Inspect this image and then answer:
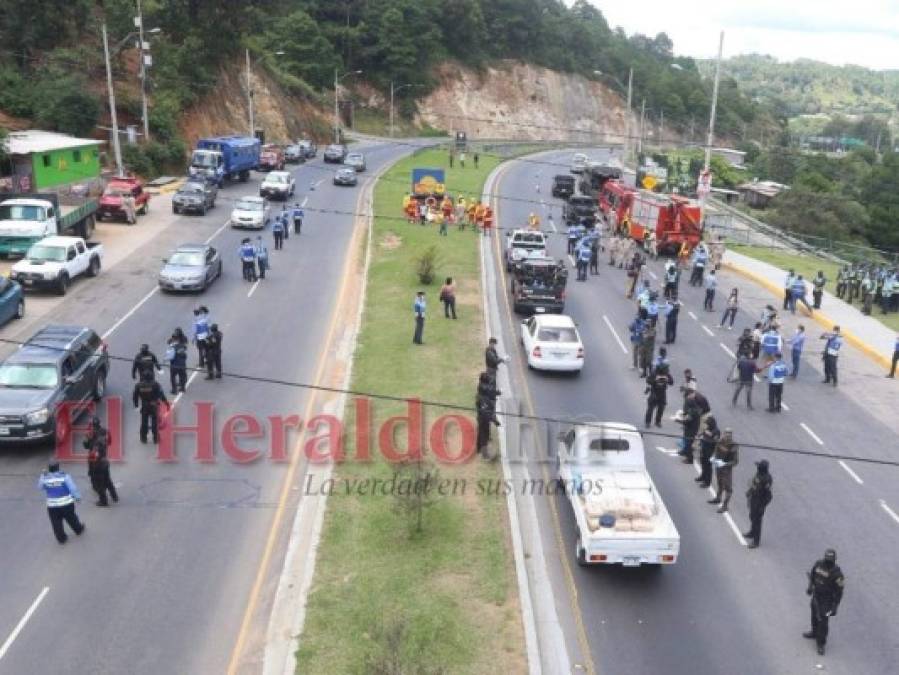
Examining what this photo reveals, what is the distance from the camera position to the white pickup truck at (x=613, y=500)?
41.8 feet

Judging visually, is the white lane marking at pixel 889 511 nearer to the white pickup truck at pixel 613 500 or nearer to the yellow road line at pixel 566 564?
the white pickup truck at pixel 613 500

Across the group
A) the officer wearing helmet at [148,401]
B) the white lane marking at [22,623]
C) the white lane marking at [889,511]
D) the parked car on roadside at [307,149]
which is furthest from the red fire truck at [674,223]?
the parked car on roadside at [307,149]

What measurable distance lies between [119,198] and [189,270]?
13963 millimetres

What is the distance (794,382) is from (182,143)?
44.8 m

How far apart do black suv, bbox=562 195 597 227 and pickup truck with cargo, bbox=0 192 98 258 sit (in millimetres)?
24358

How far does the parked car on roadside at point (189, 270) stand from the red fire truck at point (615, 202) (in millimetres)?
21566

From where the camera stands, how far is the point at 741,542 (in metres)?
14.5

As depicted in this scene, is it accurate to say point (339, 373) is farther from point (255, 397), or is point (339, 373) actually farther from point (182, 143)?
point (182, 143)

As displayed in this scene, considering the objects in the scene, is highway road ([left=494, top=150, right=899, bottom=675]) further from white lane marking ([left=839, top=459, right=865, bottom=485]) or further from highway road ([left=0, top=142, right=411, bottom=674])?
highway road ([left=0, top=142, right=411, bottom=674])

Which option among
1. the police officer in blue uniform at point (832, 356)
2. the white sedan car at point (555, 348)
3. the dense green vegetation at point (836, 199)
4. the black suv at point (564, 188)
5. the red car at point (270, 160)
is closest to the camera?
the white sedan car at point (555, 348)

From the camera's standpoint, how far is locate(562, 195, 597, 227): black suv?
46531 millimetres

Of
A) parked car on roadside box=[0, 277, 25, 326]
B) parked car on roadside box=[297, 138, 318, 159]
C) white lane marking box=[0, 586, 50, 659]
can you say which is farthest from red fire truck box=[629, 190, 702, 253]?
parked car on roadside box=[297, 138, 318, 159]

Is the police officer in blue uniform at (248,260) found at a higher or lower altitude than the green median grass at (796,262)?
higher

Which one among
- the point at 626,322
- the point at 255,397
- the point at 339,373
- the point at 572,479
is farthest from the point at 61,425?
the point at 626,322
